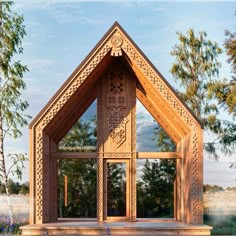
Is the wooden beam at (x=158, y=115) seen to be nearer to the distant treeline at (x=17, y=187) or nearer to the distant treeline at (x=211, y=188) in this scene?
the distant treeline at (x=211, y=188)

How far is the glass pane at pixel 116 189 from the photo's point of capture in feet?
36.8

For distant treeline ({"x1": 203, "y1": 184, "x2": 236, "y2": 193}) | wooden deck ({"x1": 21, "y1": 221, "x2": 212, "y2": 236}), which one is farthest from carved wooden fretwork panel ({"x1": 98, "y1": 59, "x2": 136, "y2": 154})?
distant treeline ({"x1": 203, "y1": 184, "x2": 236, "y2": 193})

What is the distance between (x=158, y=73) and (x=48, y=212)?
3775 mm

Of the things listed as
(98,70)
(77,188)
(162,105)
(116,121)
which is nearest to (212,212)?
(77,188)

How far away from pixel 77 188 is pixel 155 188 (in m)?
1.83

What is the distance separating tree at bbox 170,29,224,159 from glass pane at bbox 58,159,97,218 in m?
6.35

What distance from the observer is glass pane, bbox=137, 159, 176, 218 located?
37.4ft

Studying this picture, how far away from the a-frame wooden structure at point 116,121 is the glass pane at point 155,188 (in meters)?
0.17

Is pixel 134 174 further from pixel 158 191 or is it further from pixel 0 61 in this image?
pixel 0 61

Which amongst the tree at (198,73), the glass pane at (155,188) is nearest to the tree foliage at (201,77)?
the tree at (198,73)

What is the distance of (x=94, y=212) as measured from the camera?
1123 cm

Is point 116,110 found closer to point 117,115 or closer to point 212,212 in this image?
point 117,115

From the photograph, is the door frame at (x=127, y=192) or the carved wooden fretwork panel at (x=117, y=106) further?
the carved wooden fretwork panel at (x=117, y=106)

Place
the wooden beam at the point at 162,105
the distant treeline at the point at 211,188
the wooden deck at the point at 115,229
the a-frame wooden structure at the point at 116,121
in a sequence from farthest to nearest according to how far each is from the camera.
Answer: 1. the distant treeline at the point at 211,188
2. the wooden beam at the point at 162,105
3. the a-frame wooden structure at the point at 116,121
4. the wooden deck at the point at 115,229
